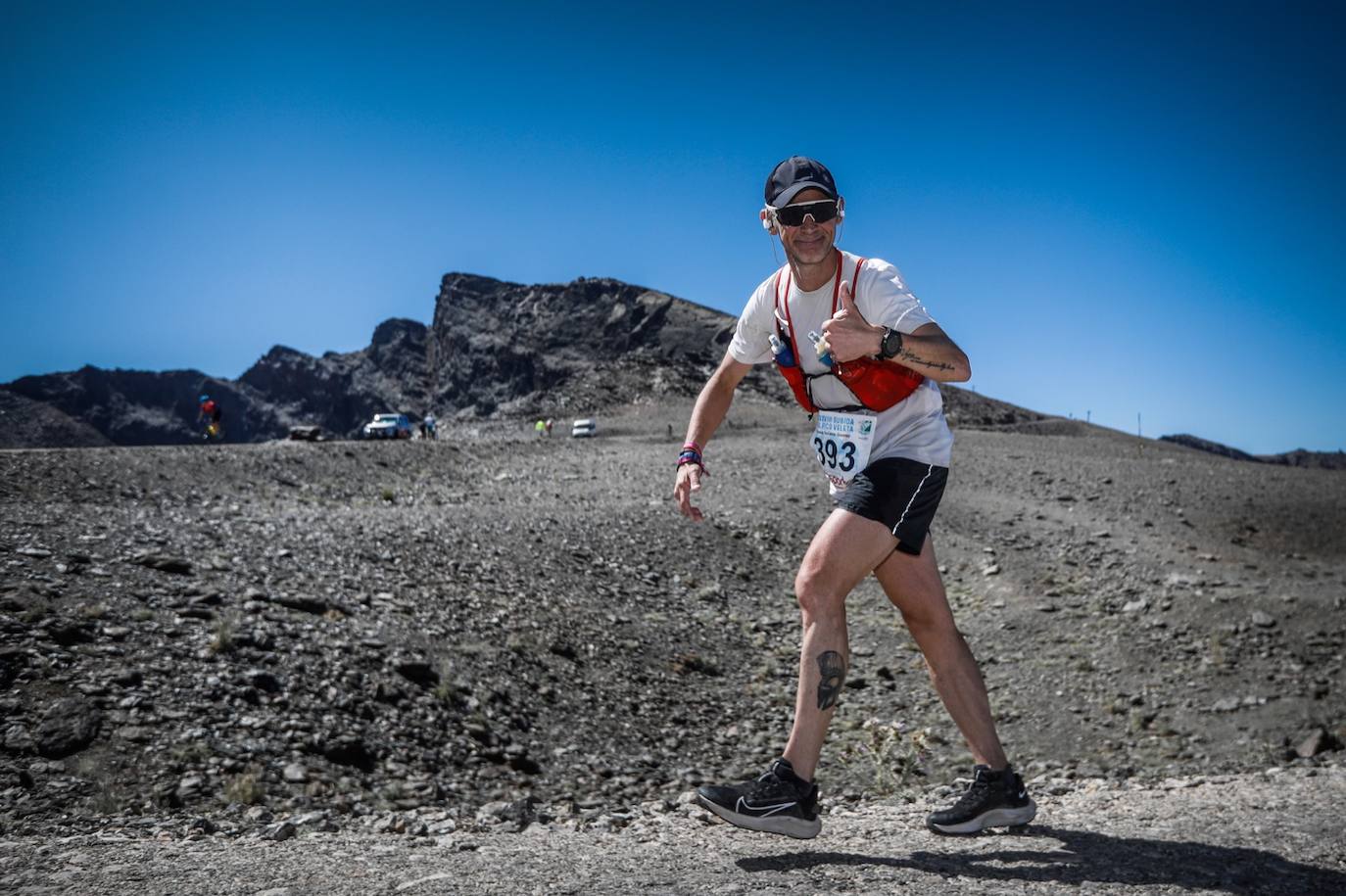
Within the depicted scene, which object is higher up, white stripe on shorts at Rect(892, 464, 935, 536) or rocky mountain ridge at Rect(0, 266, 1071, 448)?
rocky mountain ridge at Rect(0, 266, 1071, 448)

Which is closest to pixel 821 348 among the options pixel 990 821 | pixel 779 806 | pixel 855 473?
pixel 855 473

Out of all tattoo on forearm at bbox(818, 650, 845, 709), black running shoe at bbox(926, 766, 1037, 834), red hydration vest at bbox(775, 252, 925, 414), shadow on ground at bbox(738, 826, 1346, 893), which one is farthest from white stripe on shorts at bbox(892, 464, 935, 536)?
shadow on ground at bbox(738, 826, 1346, 893)

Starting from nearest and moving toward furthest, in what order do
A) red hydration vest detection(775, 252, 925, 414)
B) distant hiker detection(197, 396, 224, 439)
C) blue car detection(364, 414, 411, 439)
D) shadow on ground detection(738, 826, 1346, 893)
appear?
shadow on ground detection(738, 826, 1346, 893) → red hydration vest detection(775, 252, 925, 414) → distant hiker detection(197, 396, 224, 439) → blue car detection(364, 414, 411, 439)

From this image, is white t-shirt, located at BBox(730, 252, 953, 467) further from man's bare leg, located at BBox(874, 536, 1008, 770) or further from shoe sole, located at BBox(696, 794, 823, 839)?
shoe sole, located at BBox(696, 794, 823, 839)

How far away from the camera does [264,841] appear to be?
3809mm

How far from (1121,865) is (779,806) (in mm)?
1208

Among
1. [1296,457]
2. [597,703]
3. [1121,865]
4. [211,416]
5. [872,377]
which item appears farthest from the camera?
[1296,457]

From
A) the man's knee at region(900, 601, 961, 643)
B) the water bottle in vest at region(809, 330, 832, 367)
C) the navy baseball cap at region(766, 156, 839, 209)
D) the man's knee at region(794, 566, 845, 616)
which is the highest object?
the navy baseball cap at region(766, 156, 839, 209)

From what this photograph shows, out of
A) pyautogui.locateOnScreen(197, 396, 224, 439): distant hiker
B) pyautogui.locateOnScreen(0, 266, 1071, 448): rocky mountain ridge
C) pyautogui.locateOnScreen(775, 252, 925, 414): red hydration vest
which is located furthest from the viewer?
pyautogui.locateOnScreen(0, 266, 1071, 448): rocky mountain ridge

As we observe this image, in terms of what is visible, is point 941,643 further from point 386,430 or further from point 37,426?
point 37,426

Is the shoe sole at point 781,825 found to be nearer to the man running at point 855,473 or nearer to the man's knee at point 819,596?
the man running at point 855,473

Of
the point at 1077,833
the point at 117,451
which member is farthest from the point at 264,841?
the point at 117,451

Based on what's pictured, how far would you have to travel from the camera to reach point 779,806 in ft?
11.3

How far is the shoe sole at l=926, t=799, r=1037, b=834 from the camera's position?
12.1 feet
